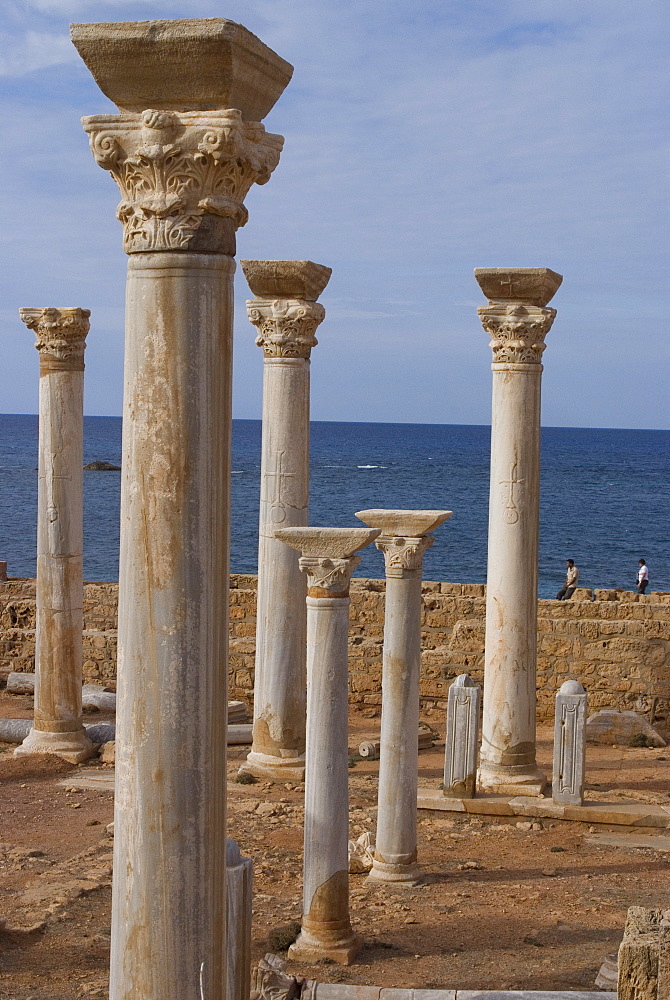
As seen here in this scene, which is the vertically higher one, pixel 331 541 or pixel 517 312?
pixel 517 312

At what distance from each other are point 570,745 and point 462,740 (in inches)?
40.1

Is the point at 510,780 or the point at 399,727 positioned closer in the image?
the point at 399,727

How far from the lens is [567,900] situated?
32.6ft

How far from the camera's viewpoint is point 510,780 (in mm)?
12516

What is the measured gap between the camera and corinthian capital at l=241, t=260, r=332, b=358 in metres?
12.9

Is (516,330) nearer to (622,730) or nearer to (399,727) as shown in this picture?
(399,727)

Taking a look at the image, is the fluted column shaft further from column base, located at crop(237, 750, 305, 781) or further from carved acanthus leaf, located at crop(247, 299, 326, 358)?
carved acanthus leaf, located at crop(247, 299, 326, 358)

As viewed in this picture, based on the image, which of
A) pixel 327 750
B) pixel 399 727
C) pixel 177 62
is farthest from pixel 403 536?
pixel 177 62

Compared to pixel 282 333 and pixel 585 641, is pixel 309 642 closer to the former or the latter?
pixel 282 333

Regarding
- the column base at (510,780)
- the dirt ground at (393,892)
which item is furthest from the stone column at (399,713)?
the column base at (510,780)

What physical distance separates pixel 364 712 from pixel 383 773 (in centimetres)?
732

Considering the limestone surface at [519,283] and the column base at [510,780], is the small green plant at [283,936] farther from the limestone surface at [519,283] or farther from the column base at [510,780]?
the limestone surface at [519,283]

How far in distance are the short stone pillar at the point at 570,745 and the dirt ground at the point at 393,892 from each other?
356 mm

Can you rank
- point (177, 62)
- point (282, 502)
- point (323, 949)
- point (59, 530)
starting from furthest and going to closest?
point (59, 530) < point (282, 502) < point (323, 949) < point (177, 62)
